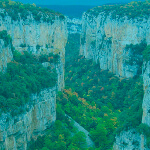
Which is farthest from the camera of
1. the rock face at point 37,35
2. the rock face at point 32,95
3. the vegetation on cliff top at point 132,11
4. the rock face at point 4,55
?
the vegetation on cliff top at point 132,11

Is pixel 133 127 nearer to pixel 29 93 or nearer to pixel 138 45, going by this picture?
pixel 29 93

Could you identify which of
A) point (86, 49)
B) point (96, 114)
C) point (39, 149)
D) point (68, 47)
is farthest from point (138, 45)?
point (68, 47)

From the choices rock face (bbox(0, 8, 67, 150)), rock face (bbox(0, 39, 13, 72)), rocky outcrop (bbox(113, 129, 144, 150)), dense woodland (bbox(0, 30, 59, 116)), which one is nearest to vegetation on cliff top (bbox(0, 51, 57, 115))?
dense woodland (bbox(0, 30, 59, 116))

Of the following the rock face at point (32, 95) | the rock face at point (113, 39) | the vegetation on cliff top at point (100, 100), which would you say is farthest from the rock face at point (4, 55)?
the rock face at point (113, 39)

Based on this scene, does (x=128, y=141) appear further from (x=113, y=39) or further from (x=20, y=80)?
(x=113, y=39)

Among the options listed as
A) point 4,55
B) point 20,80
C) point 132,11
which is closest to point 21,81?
point 20,80

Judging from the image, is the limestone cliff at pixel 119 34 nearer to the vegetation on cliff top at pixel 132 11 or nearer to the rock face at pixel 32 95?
the vegetation on cliff top at pixel 132 11
